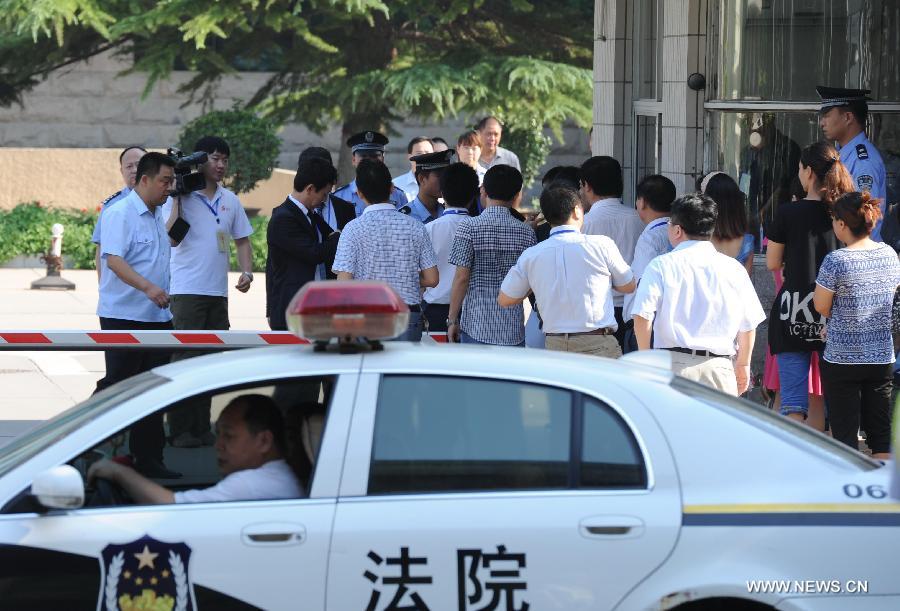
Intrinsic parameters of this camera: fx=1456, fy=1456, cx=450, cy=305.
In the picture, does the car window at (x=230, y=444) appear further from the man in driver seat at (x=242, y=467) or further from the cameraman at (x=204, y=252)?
the cameraman at (x=204, y=252)

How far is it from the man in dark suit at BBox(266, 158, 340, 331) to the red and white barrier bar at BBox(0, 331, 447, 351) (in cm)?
94

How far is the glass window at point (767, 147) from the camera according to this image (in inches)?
393

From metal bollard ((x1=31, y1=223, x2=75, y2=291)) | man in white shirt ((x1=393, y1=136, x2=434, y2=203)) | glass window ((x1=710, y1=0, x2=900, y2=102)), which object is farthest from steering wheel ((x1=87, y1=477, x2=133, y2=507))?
metal bollard ((x1=31, y1=223, x2=75, y2=291))

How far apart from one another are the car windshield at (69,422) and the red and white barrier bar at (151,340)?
265cm

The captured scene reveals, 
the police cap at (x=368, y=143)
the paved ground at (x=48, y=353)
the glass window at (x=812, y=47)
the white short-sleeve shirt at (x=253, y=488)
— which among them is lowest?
the paved ground at (x=48, y=353)

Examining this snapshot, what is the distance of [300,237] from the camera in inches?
339

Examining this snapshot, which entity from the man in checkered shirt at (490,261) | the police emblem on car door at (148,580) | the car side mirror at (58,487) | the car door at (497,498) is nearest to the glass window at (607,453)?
the car door at (497,498)

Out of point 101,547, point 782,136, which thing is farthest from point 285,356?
point 782,136

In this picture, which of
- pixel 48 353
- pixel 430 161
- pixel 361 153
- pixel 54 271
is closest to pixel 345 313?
pixel 430 161

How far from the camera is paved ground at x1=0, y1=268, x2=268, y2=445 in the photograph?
10875 millimetres

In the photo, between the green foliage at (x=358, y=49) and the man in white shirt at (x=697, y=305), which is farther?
the green foliage at (x=358, y=49)

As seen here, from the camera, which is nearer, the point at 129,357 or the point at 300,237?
the point at 129,357

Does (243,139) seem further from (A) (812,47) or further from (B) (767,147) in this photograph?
(A) (812,47)

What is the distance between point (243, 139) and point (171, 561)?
17176 millimetres
